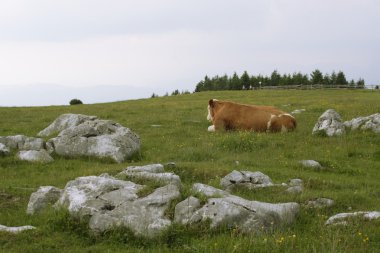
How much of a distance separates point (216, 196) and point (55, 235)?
277 centimetres

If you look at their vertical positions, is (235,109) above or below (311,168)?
above

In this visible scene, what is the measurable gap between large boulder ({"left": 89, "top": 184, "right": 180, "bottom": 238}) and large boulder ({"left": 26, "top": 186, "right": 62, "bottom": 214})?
1.66 meters

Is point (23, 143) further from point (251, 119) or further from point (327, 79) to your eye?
point (327, 79)

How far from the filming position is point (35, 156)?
1514 cm

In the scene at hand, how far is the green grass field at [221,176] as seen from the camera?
23.3ft

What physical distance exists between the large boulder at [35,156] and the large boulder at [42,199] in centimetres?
566

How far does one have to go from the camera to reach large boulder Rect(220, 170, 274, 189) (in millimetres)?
10992

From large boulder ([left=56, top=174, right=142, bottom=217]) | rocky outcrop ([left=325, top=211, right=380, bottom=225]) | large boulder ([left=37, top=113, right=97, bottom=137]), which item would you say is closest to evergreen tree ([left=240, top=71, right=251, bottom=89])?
large boulder ([left=37, top=113, right=97, bottom=137])

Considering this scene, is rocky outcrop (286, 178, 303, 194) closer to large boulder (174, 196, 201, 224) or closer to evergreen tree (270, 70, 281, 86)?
large boulder (174, 196, 201, 224)

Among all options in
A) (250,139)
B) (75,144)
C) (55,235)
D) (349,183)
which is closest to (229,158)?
(250,139)

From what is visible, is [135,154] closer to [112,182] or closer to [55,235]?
[112,182]

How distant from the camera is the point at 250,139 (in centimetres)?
1766

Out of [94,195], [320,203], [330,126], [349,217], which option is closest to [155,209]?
[94,195]

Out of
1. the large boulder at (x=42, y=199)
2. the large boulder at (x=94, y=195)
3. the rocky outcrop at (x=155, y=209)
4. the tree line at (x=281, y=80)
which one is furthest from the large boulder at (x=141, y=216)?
the tree line at (x=281, y=80)
